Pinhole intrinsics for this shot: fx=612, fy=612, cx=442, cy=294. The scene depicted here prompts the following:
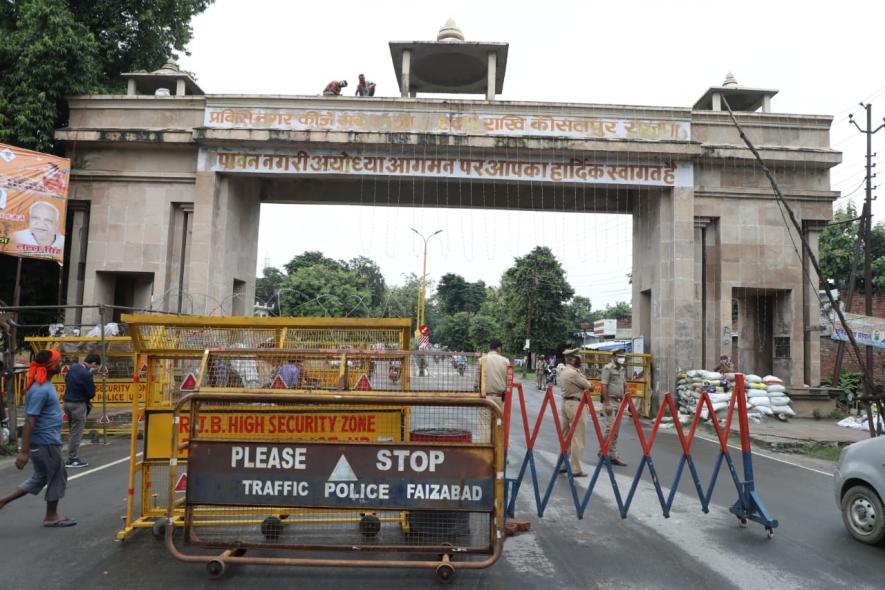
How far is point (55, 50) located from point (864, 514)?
1946 centimetres

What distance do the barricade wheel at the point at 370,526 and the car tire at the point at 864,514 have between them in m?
4.59

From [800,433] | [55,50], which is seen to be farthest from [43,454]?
[55,50]

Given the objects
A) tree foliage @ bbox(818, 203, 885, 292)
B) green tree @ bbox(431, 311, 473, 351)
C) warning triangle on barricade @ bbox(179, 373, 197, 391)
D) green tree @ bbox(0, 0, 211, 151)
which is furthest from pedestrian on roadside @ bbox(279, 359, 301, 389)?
green tree @ bbox(431, 311, 473, 351)

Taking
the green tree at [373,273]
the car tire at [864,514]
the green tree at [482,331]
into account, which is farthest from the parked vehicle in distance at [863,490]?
the green tree at [373,273]

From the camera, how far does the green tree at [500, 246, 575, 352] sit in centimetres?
4894

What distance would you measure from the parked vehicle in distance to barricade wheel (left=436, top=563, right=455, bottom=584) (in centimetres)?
409

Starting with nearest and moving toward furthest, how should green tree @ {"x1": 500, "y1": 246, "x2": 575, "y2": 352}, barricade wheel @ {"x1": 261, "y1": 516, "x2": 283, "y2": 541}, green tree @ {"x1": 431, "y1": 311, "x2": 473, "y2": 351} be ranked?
barricade wheel @ {"x1": 261, "y1": 516, "x2": 283, "y2": 541} < green tree @ {"x1": 500, "y1": 246, "x2": 575, "y2": 352} < green tree @ {"x1": 431, "y1": 311, "x2": 473, "y2": 351}

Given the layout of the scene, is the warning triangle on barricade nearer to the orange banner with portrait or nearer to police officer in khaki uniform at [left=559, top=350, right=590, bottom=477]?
police officer in khaki uniform at [left=559, top=350, right=590, bottom=477]

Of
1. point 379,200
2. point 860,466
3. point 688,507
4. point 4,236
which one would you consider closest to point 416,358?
point 688,507

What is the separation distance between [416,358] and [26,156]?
1327 centimetres

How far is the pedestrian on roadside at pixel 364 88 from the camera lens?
1889cm

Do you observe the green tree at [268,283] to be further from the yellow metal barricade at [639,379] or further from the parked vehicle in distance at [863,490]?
the parked vehicle in distance at [863,490]

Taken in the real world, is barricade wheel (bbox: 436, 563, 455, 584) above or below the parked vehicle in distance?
below

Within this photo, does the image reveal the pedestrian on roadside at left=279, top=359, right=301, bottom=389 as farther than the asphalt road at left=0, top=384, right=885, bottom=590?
Yes
